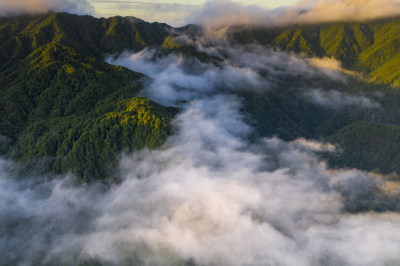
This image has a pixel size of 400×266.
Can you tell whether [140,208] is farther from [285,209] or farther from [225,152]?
[285,209]

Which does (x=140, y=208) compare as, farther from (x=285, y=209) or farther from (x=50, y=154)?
(x=285, y=209)

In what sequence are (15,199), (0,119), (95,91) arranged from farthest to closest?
(95,91) < (0,119) < (15,199)

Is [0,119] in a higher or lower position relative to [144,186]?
higher

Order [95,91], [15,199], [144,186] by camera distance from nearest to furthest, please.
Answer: [15,199], [144,186], [95,91]

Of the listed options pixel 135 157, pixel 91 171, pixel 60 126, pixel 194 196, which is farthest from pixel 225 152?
pixel 60 126

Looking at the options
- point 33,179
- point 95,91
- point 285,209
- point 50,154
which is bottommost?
point 285,209

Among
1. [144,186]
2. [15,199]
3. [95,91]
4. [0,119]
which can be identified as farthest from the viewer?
[95,91]

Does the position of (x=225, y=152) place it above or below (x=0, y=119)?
below

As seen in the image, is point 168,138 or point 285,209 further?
point 285,209

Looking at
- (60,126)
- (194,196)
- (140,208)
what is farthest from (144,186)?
(60,126)
